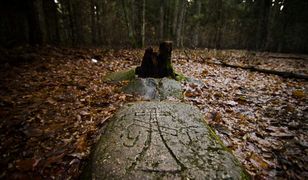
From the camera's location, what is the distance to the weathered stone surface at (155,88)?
13.3 feet

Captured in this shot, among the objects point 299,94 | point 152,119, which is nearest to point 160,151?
point 152,119

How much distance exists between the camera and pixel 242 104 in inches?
154

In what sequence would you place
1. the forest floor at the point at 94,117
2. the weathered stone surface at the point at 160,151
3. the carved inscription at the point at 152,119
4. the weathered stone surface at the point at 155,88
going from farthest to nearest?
the weathered stone surface at the point at 155,88
the carved inscription at the point at 152,119
the forest floor at the point at 94,117
the weathered stone surface at the point at 160,151

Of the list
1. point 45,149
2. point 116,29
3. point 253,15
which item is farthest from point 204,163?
point 253,15

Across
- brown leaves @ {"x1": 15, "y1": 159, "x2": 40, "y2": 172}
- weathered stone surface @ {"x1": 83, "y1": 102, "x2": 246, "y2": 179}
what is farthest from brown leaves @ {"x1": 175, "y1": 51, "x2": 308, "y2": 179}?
brown leaves @ {"x1": 15, "y1": 159, "x2": 40, "y2": 172}

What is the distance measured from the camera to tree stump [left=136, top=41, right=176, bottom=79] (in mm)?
4840

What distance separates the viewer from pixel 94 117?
3172 mm

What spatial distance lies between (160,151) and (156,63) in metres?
3.17

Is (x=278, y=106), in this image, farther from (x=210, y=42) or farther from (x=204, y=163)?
(x=210, y=42)

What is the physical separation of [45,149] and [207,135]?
210 centimetres

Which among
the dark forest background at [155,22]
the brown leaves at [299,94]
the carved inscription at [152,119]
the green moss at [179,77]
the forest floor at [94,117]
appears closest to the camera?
the forest floor at [94,117]

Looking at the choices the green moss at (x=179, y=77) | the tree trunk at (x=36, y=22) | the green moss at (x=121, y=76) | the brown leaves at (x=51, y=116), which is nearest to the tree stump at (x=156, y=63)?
the green moss at (x=179, y=77)

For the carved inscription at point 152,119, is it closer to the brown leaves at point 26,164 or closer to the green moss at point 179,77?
the brown leaves at point 26,164

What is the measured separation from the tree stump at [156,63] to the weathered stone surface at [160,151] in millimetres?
2275
